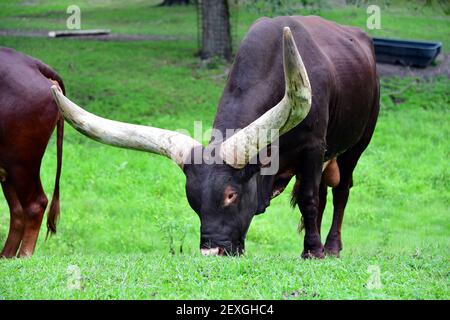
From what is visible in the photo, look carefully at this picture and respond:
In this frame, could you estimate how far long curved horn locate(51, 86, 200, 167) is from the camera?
265 inches

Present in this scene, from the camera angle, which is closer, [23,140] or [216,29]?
[23,140]

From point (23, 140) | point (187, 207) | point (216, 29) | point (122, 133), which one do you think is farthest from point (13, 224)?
point (216, 29)

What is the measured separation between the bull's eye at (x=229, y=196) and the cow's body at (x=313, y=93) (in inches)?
25.0

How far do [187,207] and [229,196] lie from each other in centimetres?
504

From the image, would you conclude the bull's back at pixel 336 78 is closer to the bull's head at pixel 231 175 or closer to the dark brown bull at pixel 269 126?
the dark brown bull at pixel 269 126

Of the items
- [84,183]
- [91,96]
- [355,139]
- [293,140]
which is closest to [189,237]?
[84,183]

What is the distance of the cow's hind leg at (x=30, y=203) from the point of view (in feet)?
26.1

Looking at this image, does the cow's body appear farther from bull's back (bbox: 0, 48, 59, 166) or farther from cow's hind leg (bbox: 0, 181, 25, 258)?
cow's hind leg (bbox: 0, 181, 25, 258)

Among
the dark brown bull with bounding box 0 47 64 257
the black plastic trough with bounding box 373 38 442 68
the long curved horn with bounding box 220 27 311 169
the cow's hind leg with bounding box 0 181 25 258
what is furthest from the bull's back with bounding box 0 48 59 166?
the black plastic trough with bounding box 373 38 442 68

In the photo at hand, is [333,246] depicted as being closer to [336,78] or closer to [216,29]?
[336,78]

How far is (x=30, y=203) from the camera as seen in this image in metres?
8.05

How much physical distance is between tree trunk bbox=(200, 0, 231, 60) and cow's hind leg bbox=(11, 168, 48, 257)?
9519 millimetres

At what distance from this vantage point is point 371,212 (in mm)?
11453
